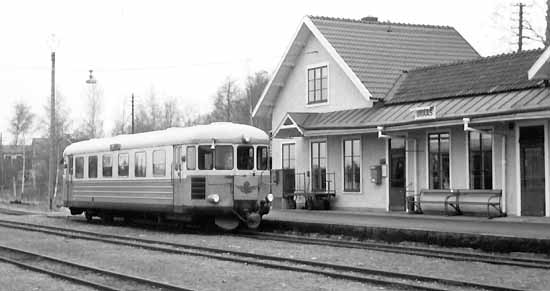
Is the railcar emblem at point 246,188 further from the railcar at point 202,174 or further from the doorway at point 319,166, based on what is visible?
the doorway at point 319,166

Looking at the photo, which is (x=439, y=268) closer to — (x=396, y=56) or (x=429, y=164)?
(x=429, y=164)

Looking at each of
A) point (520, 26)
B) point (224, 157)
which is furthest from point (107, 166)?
point (520, 26)

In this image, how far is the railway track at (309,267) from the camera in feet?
37.6

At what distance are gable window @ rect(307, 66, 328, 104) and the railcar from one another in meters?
8.75

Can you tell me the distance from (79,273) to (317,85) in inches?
715

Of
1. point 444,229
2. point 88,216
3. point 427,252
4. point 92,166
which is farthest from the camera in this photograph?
point 88,216

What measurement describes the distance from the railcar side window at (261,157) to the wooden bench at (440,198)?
17.9 ft

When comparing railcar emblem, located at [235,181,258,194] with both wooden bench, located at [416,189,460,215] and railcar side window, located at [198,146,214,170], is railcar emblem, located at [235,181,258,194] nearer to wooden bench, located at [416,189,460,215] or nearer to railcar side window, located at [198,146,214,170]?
railcar side window, located at [198,146,214,170]

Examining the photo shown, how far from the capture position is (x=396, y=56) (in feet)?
100.0

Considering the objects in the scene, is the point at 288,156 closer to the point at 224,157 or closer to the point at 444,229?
the point at 224,157

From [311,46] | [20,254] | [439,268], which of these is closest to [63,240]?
[20,254]

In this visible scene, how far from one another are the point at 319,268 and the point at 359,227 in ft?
19.6

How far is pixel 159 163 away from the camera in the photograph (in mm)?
22109

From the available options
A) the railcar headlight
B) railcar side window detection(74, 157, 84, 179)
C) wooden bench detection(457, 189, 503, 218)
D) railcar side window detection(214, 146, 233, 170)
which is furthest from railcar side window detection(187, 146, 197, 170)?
wooden bench detection(457, 189, 503, 218)
